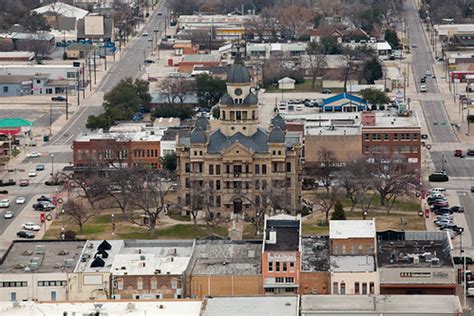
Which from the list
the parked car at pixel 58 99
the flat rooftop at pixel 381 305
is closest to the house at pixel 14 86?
the parked car at pixel 58 99

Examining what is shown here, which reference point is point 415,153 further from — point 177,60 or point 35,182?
point 177,60

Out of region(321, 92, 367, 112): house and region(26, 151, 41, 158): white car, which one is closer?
region(26, 151, 41, 158): white car

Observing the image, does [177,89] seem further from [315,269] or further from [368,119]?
[315,269]

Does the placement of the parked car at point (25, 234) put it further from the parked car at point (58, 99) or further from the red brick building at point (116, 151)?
the parked car at point (58, 99)

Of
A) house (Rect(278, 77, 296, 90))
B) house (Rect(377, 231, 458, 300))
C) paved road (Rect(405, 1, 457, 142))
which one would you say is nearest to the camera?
house (Rect(377, 231, 458, 300))

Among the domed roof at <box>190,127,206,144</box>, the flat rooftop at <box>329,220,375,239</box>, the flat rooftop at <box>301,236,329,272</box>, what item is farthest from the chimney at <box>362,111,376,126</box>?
the flat rooftop at <box>301,236,329,272</box>

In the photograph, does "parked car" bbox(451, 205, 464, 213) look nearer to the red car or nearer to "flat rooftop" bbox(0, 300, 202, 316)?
the red car
